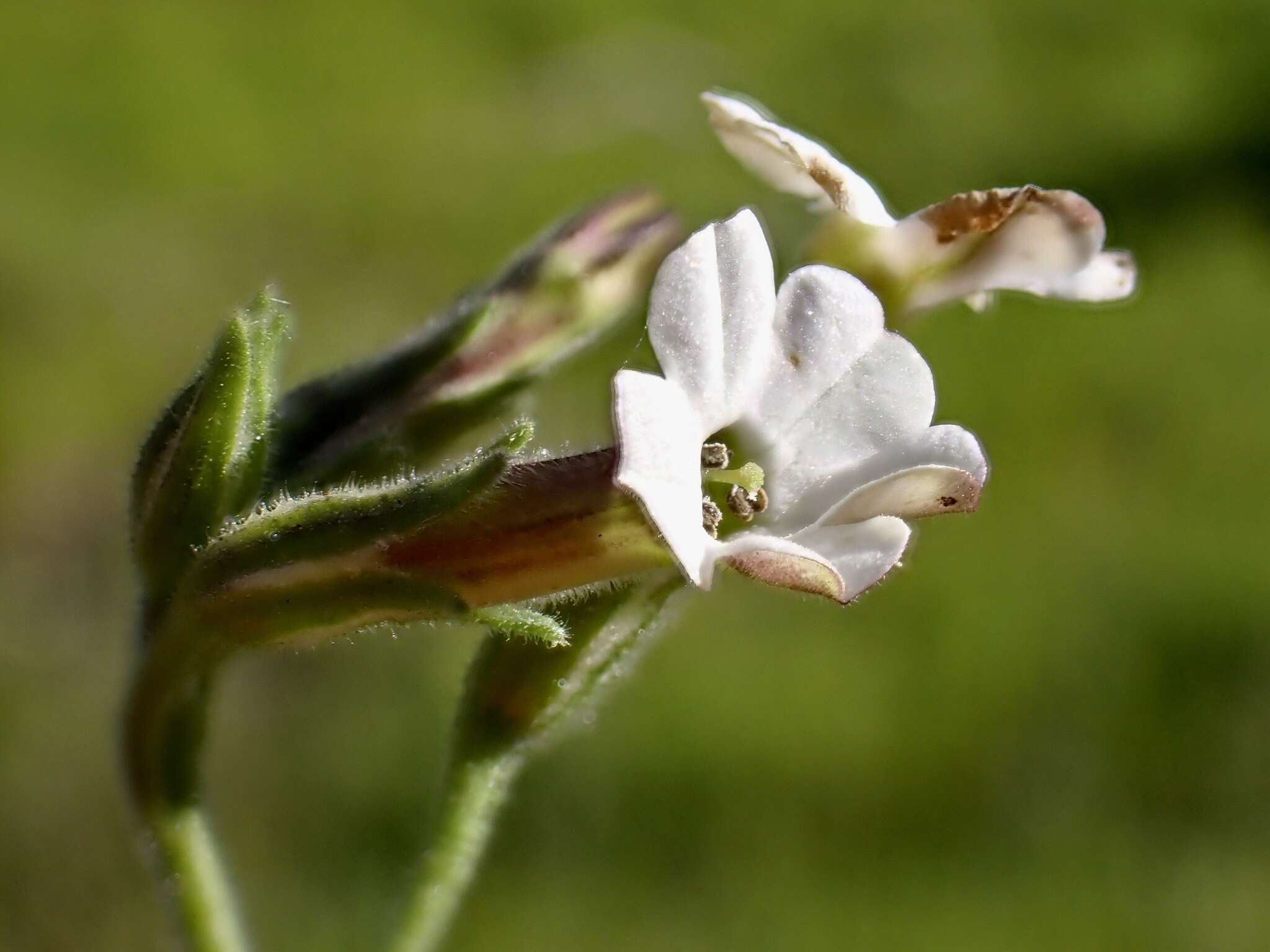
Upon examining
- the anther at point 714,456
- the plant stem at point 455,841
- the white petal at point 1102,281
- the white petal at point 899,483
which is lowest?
the plant stem at point 455,841

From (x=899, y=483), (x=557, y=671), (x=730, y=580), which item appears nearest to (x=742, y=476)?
(x=899, y=483)

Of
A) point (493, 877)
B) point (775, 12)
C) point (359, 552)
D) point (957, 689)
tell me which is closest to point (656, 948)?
point (493, 877)

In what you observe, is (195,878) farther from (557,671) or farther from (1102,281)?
(1102,281)

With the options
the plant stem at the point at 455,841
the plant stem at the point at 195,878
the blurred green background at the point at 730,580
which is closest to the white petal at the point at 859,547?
the plant stem at the point at 455,841

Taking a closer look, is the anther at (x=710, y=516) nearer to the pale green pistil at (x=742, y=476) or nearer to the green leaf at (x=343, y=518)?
the pale green pistil at (x=742, y=476)

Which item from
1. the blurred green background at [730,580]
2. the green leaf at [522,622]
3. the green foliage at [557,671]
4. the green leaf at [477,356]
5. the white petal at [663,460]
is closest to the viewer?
the white petal at [663,460]

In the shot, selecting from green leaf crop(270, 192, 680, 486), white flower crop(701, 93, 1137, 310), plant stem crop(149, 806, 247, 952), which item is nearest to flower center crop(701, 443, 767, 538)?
white flower crop(701, 93, 1137, 310)
